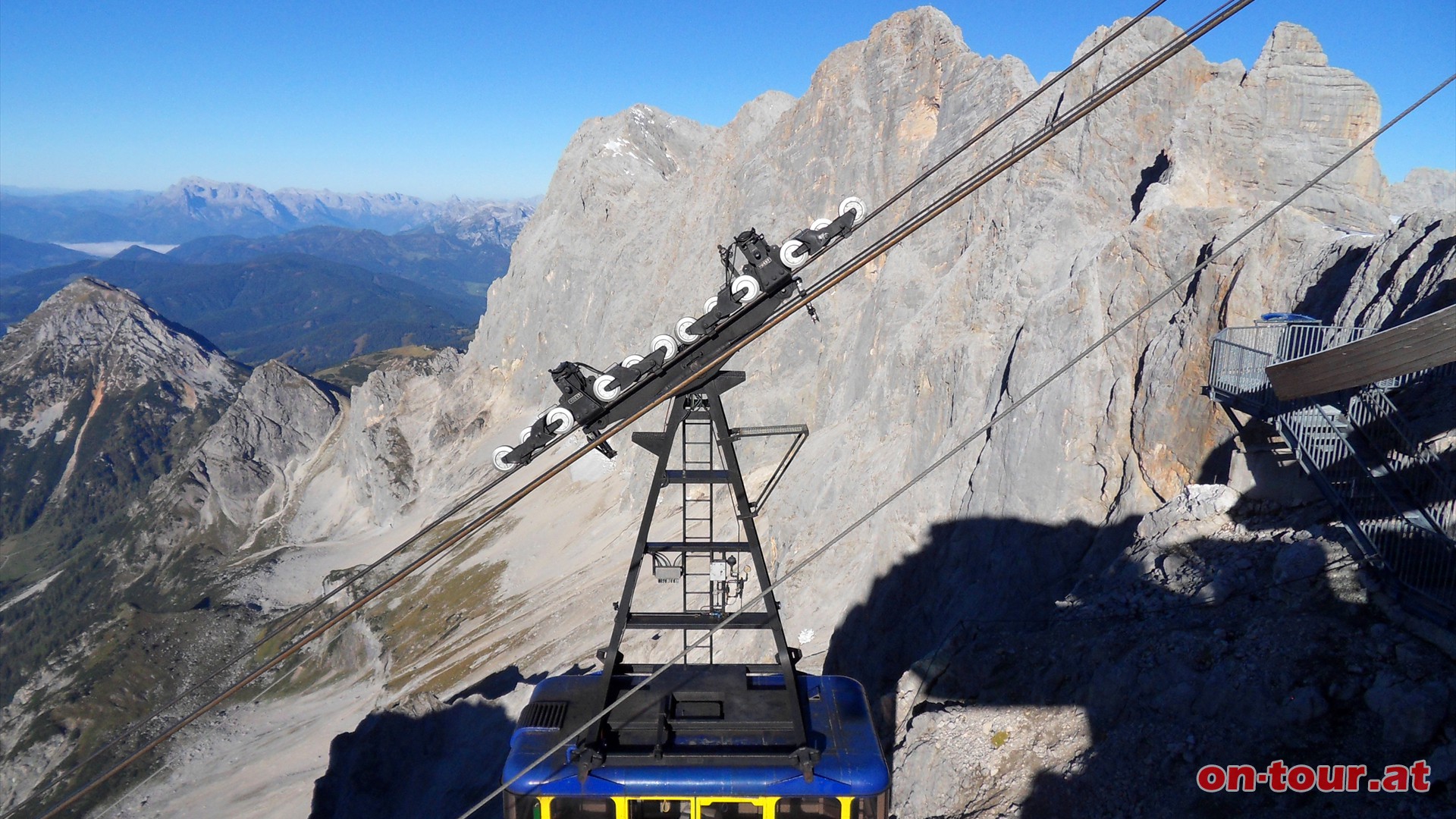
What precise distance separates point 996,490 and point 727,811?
62.0ft

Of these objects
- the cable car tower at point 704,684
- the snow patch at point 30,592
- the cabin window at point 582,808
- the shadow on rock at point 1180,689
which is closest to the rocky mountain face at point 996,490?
the shadow on rock at point 1180,689

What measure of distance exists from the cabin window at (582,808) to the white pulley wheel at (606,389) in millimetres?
5164

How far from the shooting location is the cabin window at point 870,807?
9.43 meters

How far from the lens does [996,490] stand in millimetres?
25859

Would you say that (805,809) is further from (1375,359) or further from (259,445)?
(259,445)

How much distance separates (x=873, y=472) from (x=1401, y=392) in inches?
1014

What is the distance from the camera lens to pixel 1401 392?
573 inches

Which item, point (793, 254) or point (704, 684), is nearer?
point (793, 254)

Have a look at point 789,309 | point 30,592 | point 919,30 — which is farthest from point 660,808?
point 30,592

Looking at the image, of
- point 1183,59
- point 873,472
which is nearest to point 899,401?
point 873,472

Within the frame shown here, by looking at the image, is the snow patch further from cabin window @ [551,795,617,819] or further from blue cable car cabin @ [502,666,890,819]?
cabin window @ [551,795,617,819]

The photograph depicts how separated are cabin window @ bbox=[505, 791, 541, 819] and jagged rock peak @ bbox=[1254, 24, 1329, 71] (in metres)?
32.5

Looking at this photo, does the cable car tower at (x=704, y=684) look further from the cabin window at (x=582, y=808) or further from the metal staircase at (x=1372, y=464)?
the metal staircase at (x=1372, y=464)

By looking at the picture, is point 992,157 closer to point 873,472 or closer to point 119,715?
point 873,472
